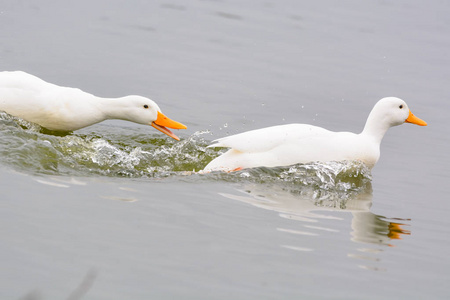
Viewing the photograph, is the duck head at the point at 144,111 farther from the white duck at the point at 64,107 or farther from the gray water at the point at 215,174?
the gray water at the point at 215,174

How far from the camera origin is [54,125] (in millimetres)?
9078

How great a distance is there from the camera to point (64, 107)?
8.98 meters

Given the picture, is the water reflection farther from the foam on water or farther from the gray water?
the foam on water

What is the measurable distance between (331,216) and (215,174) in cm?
142

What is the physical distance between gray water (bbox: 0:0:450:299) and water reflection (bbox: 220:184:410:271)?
27 millimetres

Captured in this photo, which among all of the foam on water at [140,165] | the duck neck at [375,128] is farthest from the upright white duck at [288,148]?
the duck neck at [375,128]

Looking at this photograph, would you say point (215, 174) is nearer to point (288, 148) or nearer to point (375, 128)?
point (288, 148)

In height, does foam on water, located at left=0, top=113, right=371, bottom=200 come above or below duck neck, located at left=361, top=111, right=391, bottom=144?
below

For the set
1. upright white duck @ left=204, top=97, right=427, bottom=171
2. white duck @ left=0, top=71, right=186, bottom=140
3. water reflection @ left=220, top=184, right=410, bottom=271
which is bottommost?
water reflection @ left=220, top=184, right=410, bottom=271

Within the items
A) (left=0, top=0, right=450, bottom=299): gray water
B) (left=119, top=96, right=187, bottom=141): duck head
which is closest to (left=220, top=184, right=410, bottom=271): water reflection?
(left=0, top=0, right=450, bottom=299): gray water

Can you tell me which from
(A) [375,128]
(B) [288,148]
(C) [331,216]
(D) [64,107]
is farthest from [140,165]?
(A) [375,128]

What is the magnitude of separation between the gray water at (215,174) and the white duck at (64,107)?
0.67ft

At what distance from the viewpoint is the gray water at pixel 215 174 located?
206 inches

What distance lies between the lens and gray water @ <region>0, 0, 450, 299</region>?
523 cm
